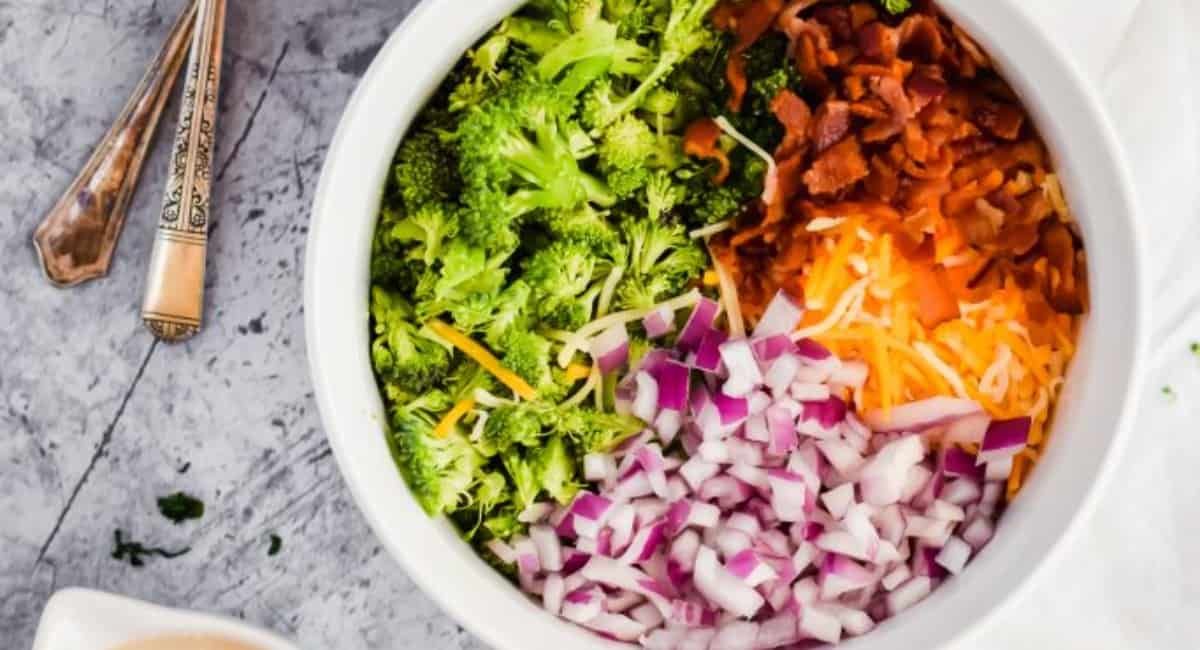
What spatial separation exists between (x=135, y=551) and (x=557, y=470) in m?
0.83

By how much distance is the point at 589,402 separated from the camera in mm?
2121

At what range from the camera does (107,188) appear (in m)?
2.34

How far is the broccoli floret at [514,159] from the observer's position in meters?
1.87

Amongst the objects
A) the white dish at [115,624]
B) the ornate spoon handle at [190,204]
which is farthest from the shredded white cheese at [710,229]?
the white dish at [115,624]

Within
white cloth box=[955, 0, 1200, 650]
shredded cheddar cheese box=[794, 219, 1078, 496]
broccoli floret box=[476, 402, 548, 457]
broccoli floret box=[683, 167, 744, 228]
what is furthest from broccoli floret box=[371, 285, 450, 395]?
white cloth box=[955, 0, 1200, 650]

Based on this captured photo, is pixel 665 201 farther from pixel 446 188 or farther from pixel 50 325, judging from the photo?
pixel 50 325

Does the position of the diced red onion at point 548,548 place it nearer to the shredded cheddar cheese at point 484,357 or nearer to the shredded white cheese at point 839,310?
the shredded cheddar cheese at point 484,357

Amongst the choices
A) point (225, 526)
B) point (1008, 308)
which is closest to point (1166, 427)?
point (1008, 308)

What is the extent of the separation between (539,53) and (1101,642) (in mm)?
1386

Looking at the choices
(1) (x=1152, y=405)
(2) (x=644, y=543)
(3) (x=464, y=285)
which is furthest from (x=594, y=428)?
(1) (x=1152, y=405)

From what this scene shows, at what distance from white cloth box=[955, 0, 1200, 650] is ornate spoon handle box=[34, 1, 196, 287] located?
1.44 metres

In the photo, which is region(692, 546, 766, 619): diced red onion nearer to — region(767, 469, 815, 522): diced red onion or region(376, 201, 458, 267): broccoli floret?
region(767, 469, 815, 522): diced red onion

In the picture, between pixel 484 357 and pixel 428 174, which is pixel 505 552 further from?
pixel 428 174

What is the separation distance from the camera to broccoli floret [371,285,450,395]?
2.02m
